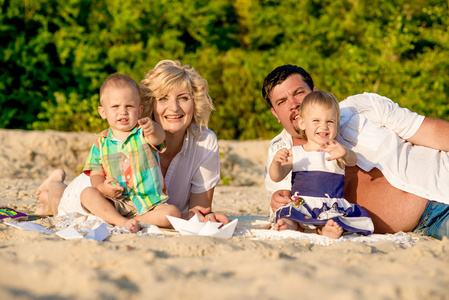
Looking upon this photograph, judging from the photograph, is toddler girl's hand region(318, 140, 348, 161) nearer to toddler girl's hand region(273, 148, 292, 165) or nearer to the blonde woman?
toddler girl's hand region(273, 148, 292, 165)

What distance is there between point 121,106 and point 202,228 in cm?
105

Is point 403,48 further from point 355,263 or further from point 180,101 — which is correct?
point 355,263

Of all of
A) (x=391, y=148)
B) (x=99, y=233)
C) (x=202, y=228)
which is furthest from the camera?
Result: (x=391, y=148)

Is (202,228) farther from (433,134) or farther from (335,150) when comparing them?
(433,134)

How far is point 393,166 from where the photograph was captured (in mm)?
3453

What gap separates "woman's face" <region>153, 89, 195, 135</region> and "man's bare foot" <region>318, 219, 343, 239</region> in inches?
52.4

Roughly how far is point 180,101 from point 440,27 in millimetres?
9161

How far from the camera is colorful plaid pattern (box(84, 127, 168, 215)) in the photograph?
3512 mm

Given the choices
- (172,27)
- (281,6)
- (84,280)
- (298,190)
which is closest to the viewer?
(84,280)

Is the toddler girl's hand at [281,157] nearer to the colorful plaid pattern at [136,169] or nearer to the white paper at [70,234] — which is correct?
the colorful plaid pattern at [136,169]

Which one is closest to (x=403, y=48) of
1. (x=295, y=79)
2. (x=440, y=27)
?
(x=440, y=27)

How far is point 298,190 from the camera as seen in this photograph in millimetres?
3498

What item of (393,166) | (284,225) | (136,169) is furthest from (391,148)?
(136,169)

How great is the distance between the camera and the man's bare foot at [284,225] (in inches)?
130
